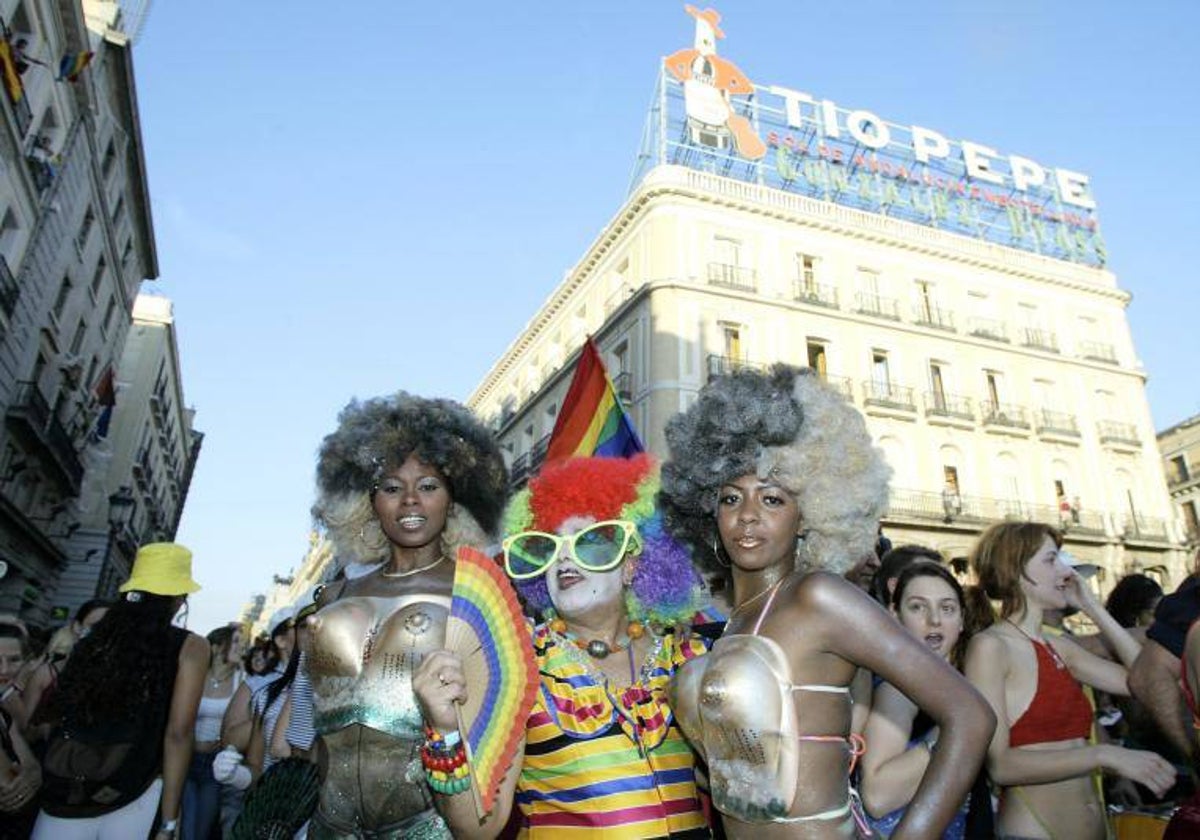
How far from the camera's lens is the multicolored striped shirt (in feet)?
7.47

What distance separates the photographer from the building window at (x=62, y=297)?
66.6 feet

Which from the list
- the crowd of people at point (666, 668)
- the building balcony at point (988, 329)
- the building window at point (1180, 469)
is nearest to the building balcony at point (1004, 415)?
the building balcony at point (988, 329)

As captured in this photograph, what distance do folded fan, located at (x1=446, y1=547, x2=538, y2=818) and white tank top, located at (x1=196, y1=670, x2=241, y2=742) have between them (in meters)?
5.55

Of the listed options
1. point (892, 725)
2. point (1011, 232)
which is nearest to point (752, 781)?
point (892, 725)

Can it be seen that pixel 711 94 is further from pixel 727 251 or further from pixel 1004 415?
pixel 1004 415

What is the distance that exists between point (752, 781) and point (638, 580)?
1065 mm

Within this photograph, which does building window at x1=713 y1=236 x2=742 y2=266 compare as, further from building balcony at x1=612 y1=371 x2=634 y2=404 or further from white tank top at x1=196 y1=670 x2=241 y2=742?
white tank top at x1=196 y1=670 x2=241 y2=742

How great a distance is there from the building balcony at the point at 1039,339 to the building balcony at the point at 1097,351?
1280 mm

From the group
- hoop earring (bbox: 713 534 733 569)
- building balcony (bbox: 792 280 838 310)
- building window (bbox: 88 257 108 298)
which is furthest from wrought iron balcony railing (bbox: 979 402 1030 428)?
building window (bbox: 88 257 108 298)

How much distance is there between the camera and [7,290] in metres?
16.0

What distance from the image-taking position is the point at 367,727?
2.61 meters

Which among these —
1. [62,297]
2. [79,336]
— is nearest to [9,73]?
[62,297]

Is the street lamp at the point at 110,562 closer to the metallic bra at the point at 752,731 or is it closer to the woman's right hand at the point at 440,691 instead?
the woman's right hand at the point at 440,691

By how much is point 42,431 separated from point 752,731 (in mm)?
22677
